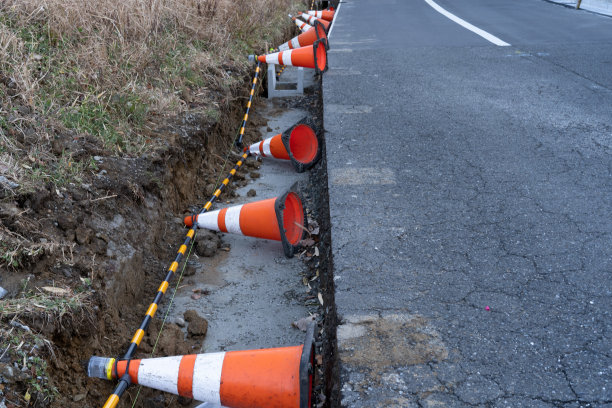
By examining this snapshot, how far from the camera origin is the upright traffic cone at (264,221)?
4.23 m

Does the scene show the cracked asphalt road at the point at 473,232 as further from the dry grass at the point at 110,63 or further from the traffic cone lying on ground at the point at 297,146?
the dry grass at the point at 110,63

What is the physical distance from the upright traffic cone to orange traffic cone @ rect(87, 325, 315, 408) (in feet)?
5.19

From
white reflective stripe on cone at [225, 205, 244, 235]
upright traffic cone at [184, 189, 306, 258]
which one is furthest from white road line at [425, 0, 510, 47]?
white reflective stripe on cone at [225, 205, 244, 235]

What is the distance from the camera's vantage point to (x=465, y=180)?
4.05 meters

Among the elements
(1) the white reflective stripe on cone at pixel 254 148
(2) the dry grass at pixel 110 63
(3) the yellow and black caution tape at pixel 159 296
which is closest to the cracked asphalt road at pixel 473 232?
(1) the white reflective stripe on cone at pixel 254 148

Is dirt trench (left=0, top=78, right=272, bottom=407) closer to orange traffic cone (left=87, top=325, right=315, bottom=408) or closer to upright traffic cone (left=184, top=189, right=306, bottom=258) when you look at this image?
orange traffic cone (left=87, top=325, right=315, bottom=408)

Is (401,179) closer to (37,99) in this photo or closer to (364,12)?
(37,99)

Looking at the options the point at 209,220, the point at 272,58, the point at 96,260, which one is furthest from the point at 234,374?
the point at 272,58

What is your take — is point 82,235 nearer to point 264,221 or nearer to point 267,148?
point 264,221

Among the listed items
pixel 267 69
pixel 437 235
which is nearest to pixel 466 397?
pixel 437 235

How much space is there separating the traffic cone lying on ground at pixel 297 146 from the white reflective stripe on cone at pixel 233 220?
1355 mm

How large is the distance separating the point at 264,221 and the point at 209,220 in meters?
0.51

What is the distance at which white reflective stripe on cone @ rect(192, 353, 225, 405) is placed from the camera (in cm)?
259

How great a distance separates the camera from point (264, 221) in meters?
4.26
